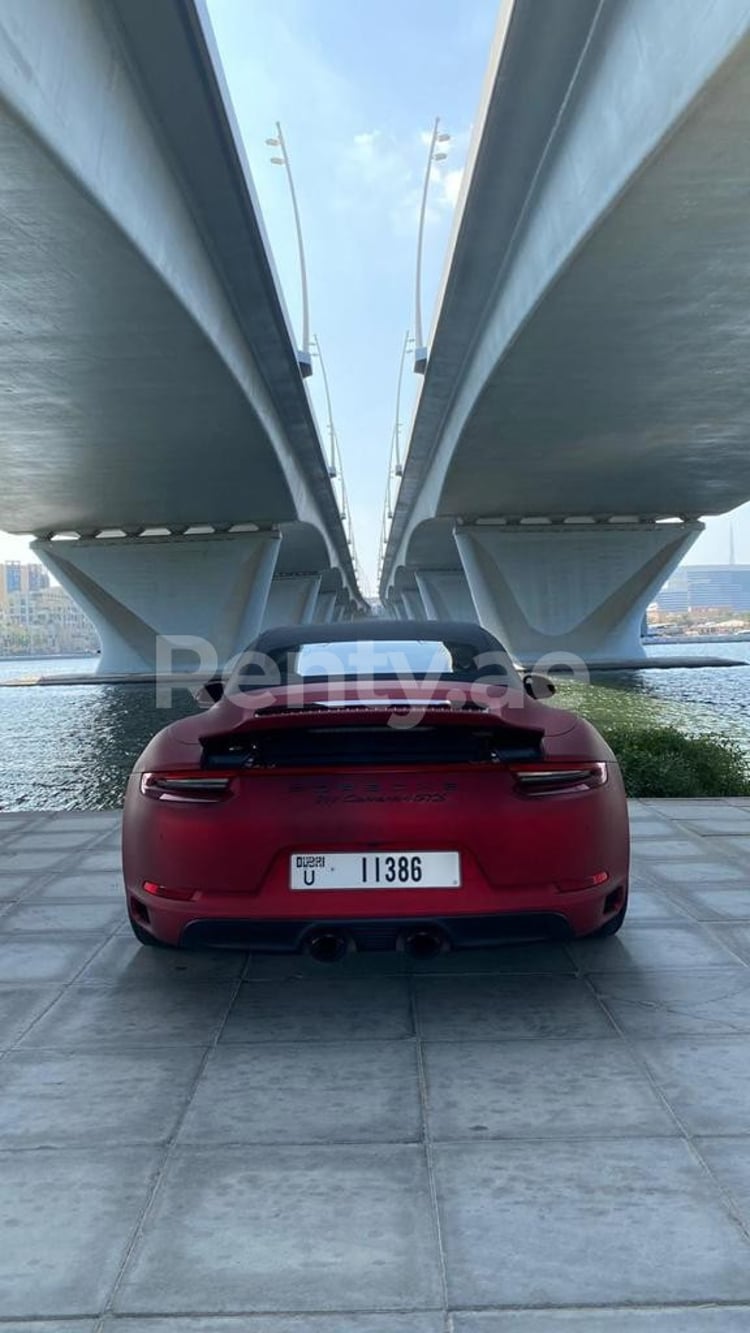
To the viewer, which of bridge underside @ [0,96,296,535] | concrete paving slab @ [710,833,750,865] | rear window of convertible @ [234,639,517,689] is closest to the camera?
rear window of convertible @ [234,639,517,689]

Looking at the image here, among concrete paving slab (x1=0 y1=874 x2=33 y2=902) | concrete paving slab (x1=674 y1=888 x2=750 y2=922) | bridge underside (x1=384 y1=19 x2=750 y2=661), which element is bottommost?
concrete paving slab (x1=0 y1=874 x2=33 y2=902)

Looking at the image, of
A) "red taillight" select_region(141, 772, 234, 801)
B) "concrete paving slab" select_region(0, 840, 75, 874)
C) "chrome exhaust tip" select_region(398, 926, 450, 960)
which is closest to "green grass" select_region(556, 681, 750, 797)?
"concrete paving slab" select_region(0, 840, 75, 874)

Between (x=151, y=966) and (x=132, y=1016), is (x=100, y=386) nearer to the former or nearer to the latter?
(x=151, y=966)

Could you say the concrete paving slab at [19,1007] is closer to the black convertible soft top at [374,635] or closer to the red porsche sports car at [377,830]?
the red porsche sports car at [377,830]

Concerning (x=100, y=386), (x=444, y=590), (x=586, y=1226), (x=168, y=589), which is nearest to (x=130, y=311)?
(x=100, y=386)

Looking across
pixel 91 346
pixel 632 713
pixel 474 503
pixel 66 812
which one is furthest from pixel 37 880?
pixel 474 503

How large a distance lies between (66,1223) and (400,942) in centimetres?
118

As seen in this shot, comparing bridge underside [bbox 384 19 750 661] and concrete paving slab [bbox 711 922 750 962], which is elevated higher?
bridge underside [bbox 384 19 750 661]

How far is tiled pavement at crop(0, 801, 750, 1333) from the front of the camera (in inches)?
69.4

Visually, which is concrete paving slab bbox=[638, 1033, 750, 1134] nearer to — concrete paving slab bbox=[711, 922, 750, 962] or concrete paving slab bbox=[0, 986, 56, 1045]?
concrete paving slab bbox=[711, 922, 750, 962]

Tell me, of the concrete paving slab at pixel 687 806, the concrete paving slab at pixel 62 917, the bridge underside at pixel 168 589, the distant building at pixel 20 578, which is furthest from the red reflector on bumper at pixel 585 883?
the distant building at pixel 20 578

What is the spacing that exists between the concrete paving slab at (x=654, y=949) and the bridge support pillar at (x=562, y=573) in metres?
37.9

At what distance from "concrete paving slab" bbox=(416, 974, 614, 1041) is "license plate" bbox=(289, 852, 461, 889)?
0.49 metres

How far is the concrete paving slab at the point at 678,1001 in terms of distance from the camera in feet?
9.75
